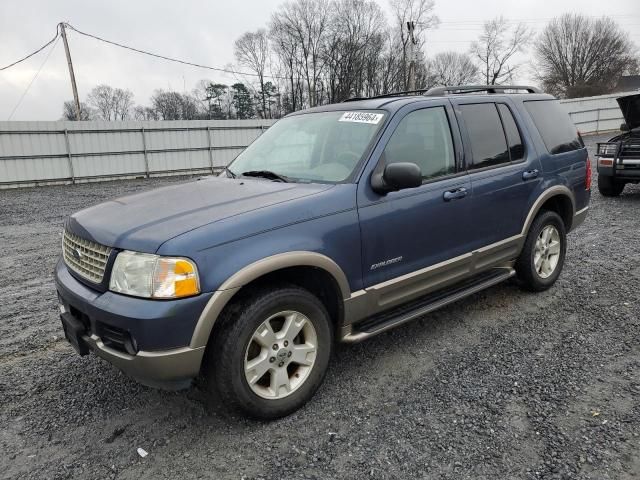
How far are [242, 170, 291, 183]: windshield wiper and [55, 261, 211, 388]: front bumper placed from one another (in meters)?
1.23

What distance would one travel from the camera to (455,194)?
3605mm

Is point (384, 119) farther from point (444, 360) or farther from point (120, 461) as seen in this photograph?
point (120, 461)

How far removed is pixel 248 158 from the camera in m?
4.05

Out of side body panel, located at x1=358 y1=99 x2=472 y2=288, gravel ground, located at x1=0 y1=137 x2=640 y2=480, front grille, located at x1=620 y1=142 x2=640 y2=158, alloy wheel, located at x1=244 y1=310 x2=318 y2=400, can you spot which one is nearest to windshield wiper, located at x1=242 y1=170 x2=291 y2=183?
side body panel, located at x1=358 y1=99 x2=472 y2=288

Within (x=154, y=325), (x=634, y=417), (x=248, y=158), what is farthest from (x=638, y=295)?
(x=154, y=325)

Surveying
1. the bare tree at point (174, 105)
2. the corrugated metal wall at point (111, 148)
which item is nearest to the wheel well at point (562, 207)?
the corrugated metal wall at point (111, 148)

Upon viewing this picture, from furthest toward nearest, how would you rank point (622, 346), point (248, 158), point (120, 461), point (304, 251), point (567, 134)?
point (567, 134), point (248, 158), point (622, 346), point (304, 251), point (120, 461)

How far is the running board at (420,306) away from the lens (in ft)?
10.4

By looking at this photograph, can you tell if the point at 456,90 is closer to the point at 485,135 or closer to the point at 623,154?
the point at 485,135

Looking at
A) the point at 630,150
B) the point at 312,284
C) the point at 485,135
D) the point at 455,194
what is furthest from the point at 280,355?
the point at 630,150

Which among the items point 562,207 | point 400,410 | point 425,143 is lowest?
point 400,410

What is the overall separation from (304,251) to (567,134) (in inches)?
140

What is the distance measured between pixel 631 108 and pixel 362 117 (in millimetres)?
8202

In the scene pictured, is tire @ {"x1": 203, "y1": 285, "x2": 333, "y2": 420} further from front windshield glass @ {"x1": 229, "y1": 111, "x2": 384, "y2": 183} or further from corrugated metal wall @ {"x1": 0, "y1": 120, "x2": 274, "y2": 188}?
corrugated metal wall @ {"x1": 0, "y1": 120, "x2": 274, "y2": 188}
